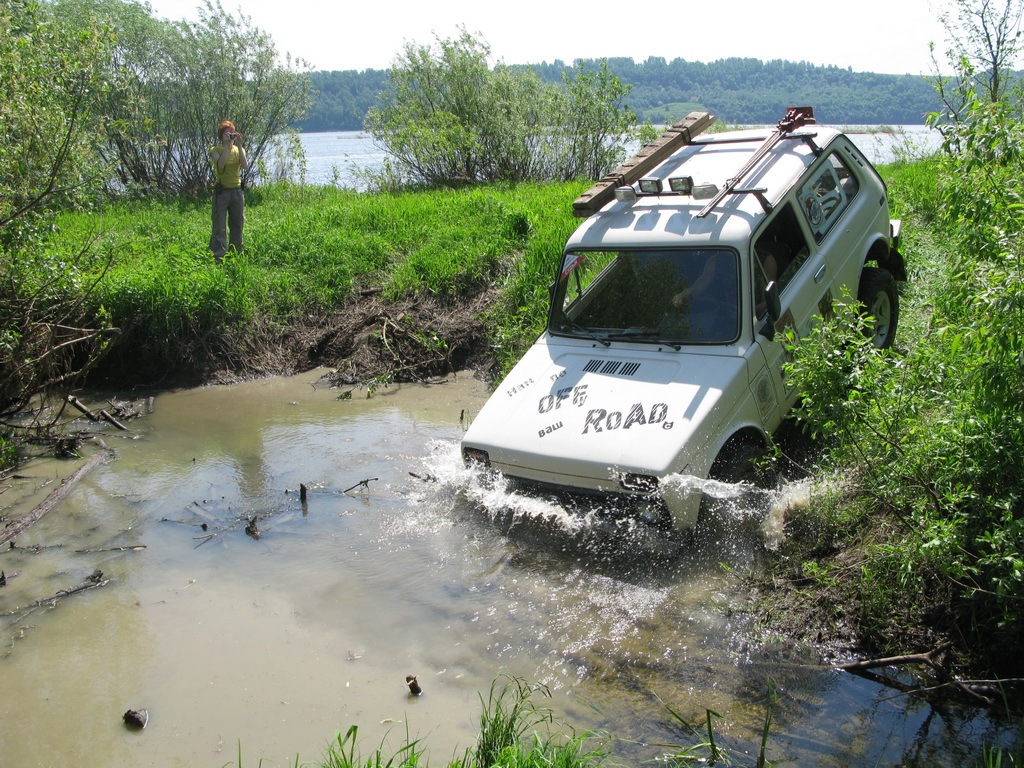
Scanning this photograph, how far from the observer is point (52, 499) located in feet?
21.4

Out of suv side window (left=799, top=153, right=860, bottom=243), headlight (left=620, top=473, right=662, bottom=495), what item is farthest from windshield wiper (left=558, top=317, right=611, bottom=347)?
suv side window (left=799, top=153, right=860, bottom=243)

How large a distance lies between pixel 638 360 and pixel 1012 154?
2.40 metres

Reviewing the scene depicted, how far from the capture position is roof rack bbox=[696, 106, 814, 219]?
5.94 meters

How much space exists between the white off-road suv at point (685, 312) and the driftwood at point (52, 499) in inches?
126

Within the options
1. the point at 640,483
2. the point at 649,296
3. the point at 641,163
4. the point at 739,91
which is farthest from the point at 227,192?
the point at 739,91

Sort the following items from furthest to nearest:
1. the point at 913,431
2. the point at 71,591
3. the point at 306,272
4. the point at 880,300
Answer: the point at 306,272, the point at 880,300, the point at 71,591, the point at 913,431

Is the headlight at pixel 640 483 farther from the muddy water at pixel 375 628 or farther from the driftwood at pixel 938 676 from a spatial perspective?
the driftwood at pixel 938 676

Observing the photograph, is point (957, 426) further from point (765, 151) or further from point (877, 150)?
point (877, 150)

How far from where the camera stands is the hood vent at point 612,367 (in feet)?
18.2

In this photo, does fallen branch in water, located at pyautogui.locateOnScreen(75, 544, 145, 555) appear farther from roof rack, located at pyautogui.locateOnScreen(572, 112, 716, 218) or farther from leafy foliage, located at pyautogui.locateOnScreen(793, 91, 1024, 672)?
leafy foliage, located at pyautogui.locateOnScreen(793, 91, 1024, 672)

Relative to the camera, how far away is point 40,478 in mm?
6992

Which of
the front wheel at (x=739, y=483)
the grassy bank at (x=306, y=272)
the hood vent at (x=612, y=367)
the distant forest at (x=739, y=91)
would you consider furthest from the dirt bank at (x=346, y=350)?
the distant forest at (x=739, y=91)

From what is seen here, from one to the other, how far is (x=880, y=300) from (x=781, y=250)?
1.39 metres

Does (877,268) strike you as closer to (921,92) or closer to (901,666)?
(901,666)
